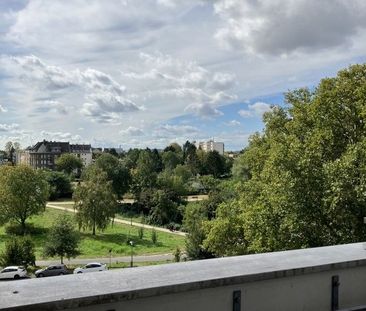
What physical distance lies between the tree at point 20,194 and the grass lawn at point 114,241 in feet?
8.81

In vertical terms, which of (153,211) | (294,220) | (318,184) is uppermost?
(318,184)

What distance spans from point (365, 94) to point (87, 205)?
41.7 meters

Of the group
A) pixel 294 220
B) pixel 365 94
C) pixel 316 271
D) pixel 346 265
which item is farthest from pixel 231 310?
pixel 365 94

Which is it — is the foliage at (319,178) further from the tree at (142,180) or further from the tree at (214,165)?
the tree at (214,165)

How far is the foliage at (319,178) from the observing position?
16078 millimetres

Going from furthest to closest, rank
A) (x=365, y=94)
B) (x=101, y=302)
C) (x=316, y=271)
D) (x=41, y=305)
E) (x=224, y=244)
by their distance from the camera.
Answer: (x=224, y=244)
(x=365, y=94)
(x=316, y=271)
(x=101, y=302)
(x=41, y=305)

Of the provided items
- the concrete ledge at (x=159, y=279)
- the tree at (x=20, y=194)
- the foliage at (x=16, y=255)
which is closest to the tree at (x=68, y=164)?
the tree at (x=20, y=194)

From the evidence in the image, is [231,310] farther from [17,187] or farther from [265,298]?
[17,187]

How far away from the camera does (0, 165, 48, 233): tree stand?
5834 centimetres

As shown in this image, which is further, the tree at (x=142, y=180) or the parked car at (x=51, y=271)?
the tree at (x=142, y=180)

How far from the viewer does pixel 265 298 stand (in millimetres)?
4977

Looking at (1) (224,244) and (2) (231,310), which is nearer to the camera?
(2) (231,310)

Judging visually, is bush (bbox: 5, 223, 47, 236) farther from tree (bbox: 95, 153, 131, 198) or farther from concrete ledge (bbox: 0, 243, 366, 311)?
concrete ledge (bbox: 0, 243, 366, 311)

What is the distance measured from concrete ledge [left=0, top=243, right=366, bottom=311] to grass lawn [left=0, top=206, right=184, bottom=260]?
46023 mm
